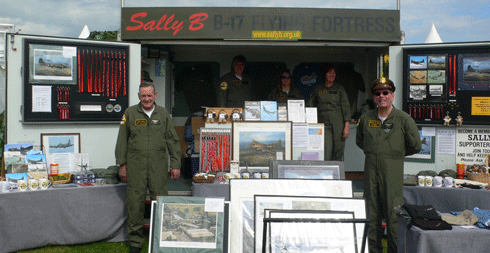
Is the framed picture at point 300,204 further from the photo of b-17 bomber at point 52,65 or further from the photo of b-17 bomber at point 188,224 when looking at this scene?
the photo of b-17 bomber at point 52,65

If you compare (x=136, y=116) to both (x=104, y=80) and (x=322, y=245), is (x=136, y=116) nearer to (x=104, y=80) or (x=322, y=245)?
(x=104, y=80)

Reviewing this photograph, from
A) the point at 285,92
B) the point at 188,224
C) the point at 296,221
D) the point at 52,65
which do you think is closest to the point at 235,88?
the point at 285,92

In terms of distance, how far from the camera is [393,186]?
133 inches

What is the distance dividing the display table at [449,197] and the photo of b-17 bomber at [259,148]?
1.51 metres

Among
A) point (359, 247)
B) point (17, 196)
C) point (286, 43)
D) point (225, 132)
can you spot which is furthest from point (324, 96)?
point (17, 196)

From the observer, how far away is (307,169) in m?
3.02

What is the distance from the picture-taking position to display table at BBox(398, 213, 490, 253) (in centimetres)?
267

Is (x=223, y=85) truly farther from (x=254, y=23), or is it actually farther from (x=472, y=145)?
(x=472, y=145)

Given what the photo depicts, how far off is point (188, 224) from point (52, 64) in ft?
9.86

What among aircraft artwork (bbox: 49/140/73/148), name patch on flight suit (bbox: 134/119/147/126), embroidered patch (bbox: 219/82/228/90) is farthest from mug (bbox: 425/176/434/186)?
aircraft artwork (bbox: 49/140/73/148)

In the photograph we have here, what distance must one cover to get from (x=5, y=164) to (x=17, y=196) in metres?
0.53

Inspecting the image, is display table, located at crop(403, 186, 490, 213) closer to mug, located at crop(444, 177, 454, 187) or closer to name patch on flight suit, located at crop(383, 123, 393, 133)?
mug, located at crop(444, 177, 454, 187)

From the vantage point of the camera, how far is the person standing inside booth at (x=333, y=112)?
206 inches

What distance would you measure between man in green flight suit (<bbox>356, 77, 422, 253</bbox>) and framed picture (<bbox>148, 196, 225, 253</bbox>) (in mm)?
1733
